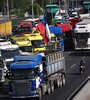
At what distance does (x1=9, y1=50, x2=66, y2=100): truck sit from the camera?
25.6 m

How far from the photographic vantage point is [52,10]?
105062mm

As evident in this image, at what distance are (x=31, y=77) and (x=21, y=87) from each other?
72 centimetres

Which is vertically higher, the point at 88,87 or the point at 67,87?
the point at 88,87

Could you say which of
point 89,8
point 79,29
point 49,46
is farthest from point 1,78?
point 89,8

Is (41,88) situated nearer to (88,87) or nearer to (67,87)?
(67,87)

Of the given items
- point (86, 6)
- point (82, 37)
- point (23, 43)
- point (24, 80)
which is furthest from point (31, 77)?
point (86, 6)

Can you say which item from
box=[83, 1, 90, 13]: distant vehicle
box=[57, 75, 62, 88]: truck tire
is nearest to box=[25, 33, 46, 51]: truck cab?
box=[57, 75, 62, 88]: truck tire

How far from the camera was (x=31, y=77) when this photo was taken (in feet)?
84.5

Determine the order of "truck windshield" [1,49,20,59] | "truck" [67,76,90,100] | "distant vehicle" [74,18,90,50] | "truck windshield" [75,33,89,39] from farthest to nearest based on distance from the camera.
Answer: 1. "truck windshield" [75,33,89,39]
2. "distant vehicle" [74,18,90,50]
3. "truck windshield" [1,49,20,59]
4. "truck" [67,76,90,100]

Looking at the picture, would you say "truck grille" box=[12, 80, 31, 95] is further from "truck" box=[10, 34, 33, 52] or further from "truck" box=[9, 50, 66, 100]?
"truck" box=[10, 34, 33, 52]

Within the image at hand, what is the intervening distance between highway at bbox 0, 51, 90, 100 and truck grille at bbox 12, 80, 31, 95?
2.22 metres

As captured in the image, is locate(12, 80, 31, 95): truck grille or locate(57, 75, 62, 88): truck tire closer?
locate(12, 80, 31, 95): truck grille

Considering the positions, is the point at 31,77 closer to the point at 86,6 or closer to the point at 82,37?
the point at 82,37

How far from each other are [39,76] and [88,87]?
12162 mm
